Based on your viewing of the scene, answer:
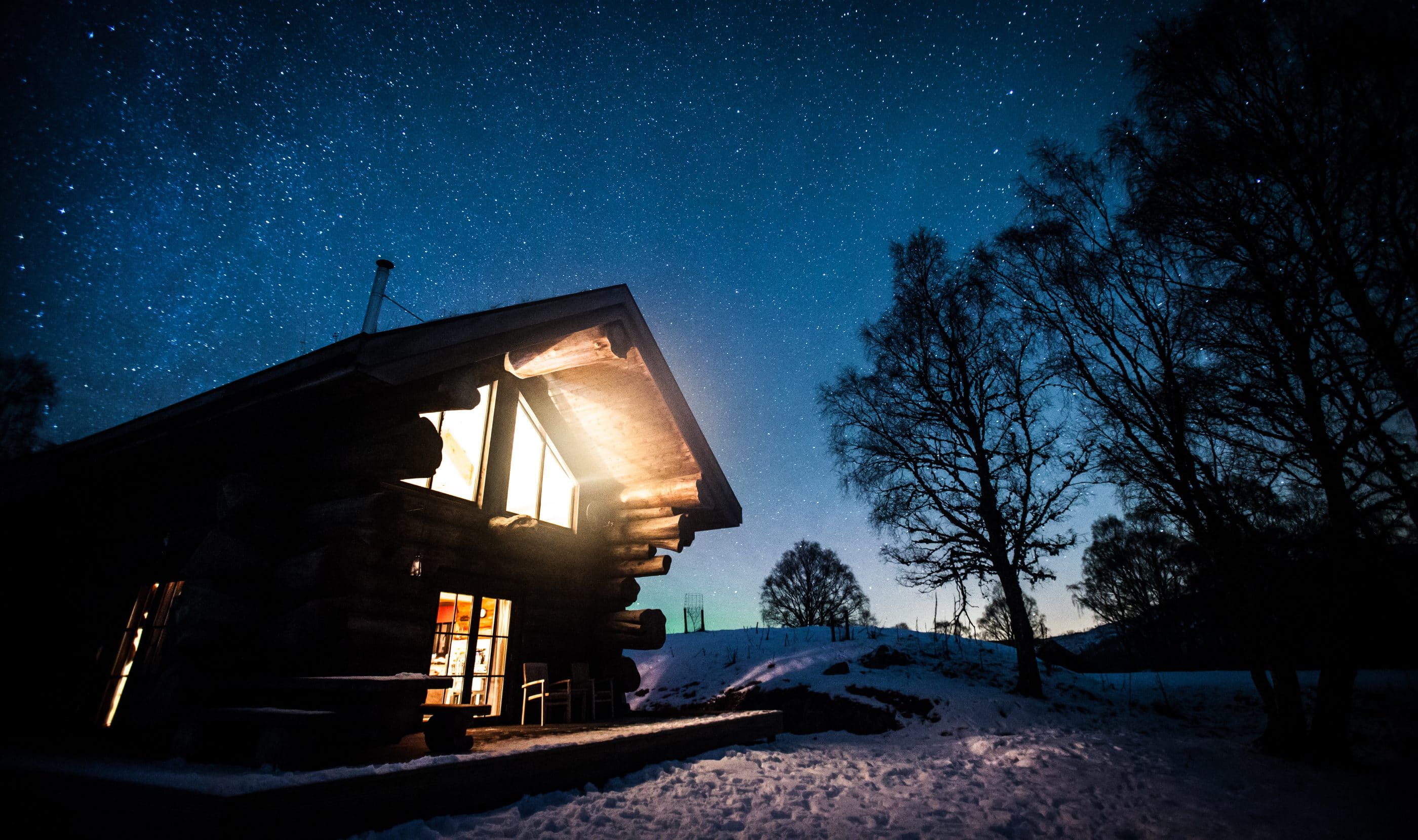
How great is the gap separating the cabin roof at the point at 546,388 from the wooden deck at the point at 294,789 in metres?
2.99

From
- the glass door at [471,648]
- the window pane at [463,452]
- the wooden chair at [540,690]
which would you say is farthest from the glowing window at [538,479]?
the wooden chair at [540,690]

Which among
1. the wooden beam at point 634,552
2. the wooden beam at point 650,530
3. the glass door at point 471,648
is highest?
the wooden beam at point 650,530

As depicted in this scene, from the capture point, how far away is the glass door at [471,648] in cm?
695

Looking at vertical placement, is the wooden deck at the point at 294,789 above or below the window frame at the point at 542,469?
below

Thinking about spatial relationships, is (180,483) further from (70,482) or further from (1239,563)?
(1239,563)

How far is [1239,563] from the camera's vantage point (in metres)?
6.74

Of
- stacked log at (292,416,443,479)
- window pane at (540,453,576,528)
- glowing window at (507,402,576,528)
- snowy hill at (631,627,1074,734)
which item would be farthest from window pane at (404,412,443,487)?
snowy hill at (631,627,1074,734)

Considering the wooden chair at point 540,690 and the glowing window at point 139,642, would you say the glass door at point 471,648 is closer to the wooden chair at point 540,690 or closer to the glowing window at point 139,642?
the wooden chair at point 540,690

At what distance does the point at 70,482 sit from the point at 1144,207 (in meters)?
14.5

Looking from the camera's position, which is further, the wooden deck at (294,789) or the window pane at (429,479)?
the window pane at (429,479)

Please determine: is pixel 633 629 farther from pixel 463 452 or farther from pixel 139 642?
pixel 139 642

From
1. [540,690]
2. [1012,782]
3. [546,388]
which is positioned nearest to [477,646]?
[540,690]

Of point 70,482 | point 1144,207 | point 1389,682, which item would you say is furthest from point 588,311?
point 1389,682

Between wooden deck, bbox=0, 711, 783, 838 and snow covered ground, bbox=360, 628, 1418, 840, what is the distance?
0.16m
